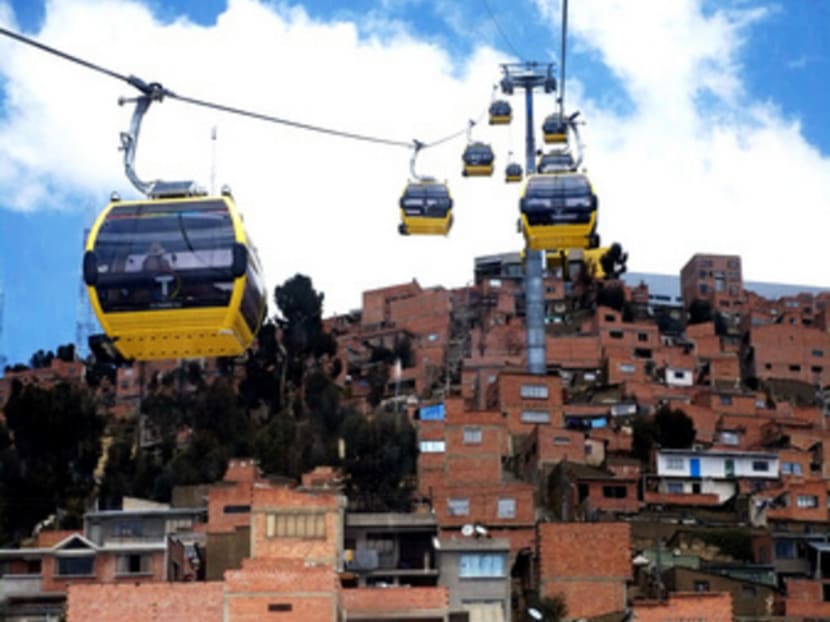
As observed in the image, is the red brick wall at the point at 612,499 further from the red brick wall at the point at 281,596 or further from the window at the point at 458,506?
the red brick wall at the point at 281,596

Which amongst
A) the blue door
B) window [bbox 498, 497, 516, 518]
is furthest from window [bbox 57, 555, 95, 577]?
the blue door

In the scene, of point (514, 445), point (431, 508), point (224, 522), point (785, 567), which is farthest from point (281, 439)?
point (785, 567)

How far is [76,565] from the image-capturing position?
144 ft

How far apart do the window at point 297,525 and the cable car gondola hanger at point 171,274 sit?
20.2m

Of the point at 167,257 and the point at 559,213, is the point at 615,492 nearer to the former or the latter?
the point at 559,213

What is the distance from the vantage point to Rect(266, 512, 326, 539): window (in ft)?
132

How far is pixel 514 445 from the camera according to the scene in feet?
204

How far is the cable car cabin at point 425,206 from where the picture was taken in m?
39.2

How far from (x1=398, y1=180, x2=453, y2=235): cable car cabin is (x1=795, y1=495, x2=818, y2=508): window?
850 inches

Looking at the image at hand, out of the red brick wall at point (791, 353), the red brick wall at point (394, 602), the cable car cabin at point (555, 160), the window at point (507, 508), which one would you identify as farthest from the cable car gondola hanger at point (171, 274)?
the red brick wall at point (791, 353)

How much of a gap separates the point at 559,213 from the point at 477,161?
26.6 metres

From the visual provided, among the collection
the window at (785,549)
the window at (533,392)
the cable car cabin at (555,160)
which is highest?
the cable car cabin at (555,160)

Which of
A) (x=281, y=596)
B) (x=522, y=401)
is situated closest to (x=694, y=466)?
(x=522, y=401)

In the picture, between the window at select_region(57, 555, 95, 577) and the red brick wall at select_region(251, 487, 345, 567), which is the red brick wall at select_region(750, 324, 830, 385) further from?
the window at select_region(57, 555, 95, 577)
